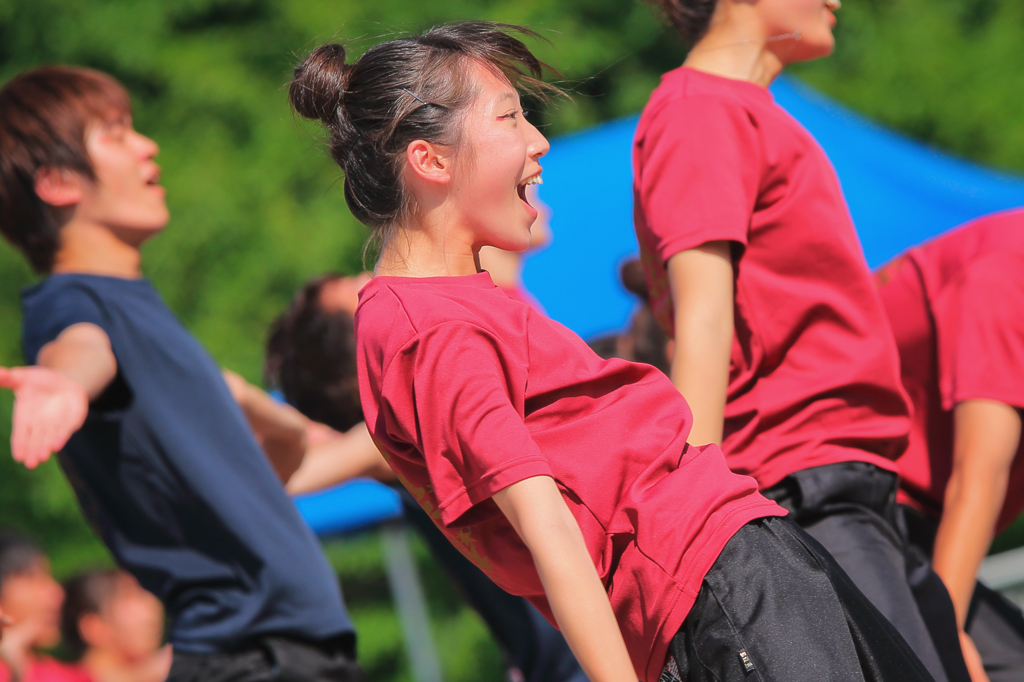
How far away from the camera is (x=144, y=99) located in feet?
22.3

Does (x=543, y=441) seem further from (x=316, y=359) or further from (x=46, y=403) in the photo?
(x=316, y=359)

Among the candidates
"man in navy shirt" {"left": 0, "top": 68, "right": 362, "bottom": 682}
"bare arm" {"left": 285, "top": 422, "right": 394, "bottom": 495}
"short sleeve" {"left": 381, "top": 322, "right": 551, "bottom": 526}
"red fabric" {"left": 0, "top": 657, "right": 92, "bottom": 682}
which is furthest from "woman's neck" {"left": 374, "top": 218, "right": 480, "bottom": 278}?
"red fabric" {"left": 0, "top": 657, "right": 92, "bottom": 682}

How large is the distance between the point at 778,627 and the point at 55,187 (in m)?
1.79

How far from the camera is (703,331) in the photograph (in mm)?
1587

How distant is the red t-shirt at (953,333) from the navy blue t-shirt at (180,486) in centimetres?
127

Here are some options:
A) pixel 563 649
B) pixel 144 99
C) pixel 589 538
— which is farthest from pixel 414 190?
pixel 144 99

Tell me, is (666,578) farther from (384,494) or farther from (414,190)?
(384,494)

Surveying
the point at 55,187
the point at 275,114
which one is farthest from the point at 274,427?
the point at 275,114

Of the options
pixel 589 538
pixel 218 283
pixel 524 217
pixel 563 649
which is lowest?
pixel 218 283

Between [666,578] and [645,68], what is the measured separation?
6465mm

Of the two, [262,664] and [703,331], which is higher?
[703,331]

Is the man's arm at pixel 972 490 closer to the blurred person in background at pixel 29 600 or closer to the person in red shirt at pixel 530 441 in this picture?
the person in red shirt at pixel 530 441

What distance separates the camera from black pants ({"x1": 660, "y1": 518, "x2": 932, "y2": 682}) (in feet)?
4.14

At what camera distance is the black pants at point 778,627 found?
126 centimetres
